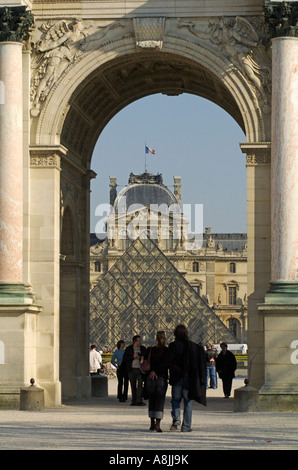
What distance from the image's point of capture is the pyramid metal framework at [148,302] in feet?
412

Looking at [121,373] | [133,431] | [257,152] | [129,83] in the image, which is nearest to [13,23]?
[129,83]

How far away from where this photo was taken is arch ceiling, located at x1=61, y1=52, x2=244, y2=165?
36.3 m

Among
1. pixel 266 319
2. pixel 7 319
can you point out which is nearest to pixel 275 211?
pixel 266 319

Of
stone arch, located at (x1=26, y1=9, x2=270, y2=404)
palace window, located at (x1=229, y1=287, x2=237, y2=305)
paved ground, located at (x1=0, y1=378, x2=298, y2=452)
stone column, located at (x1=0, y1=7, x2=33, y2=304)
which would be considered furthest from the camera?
palace window, located at (x1=229, y1=287, x2=237, y2=305)

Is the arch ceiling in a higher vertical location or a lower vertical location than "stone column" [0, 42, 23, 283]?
higher

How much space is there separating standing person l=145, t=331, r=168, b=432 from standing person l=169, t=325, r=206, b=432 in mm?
225

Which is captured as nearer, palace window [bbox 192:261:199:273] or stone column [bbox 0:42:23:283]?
stone column [bbox 0:42:23:283]

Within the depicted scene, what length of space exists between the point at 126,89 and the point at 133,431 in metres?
15.9

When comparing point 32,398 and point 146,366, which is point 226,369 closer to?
point 32,398

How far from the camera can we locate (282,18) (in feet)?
109

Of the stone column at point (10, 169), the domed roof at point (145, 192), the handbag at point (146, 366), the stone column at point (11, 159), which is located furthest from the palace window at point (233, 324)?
the handbag at point (146, 366)

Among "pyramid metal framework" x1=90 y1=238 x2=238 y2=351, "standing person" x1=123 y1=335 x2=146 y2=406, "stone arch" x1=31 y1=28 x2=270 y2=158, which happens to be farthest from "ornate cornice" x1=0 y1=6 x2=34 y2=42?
"pyramid metal framework" x1=90 y1=238 x2=238 y2=351

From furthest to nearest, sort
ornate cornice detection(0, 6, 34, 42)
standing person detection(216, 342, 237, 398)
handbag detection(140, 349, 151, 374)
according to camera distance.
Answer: standing person detection(216, 342, 237, 398) → ornate cornice detection(0, 6, 34, 42) → handbag detection(140, 349, 151, 374)

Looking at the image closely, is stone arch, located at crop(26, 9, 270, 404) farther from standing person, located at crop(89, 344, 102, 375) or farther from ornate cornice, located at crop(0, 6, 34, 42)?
standing person, located at crop(89, 344, 102, 375)
